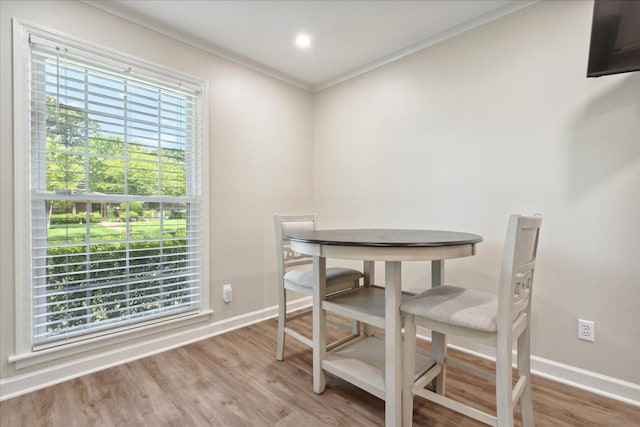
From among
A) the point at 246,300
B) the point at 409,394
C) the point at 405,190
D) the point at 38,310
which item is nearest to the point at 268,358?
the point at 246,300

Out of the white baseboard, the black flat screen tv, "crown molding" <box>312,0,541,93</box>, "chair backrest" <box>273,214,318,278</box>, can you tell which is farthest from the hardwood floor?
"crown molding" <box>312,0,541,93</box>

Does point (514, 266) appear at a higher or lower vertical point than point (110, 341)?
higher

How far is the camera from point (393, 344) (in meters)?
1.39

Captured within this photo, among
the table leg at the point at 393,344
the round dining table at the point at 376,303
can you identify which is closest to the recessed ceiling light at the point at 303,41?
the round dining table at the point at 376,303

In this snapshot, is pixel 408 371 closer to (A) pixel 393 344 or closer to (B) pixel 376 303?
(A) pixel 393 344

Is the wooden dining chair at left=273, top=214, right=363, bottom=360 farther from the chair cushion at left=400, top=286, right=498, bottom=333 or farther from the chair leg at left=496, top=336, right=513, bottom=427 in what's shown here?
the chair leg at left=496, top=336, right=513, bottom=427

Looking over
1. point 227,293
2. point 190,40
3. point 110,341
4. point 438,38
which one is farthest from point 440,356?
point 190,40

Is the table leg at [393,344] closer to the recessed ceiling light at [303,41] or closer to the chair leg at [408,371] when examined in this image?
the chair leg at [408,371]

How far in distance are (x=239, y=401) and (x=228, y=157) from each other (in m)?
1.89

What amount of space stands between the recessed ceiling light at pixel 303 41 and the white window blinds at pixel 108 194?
95 cm

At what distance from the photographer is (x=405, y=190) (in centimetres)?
261

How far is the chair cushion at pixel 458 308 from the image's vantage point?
3.99 ft

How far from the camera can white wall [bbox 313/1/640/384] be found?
66.1 inches

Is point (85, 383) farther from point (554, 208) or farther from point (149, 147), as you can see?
point (554, 208)
